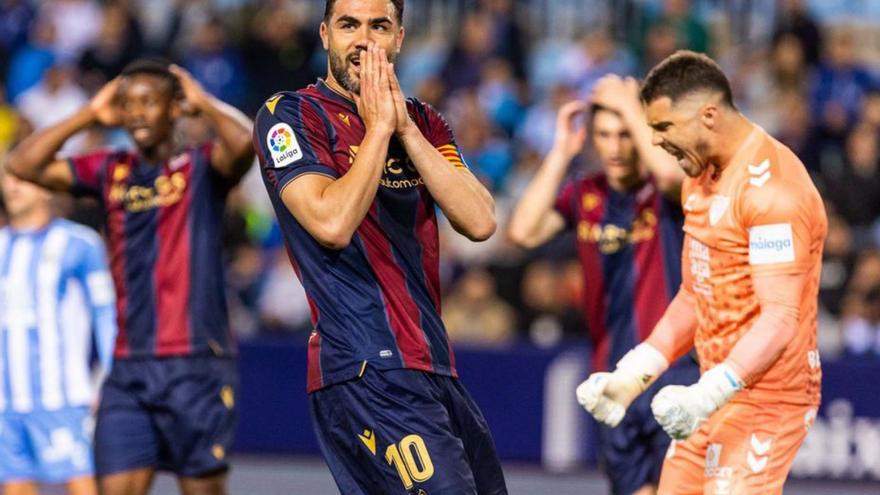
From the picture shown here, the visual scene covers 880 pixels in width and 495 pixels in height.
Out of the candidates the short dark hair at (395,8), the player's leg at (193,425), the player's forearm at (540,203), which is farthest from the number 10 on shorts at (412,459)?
the player's forearm at (540,203)

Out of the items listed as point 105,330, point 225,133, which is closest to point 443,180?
point 225,133

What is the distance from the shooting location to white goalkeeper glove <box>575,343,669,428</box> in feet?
19.6

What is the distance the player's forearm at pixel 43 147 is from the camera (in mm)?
8305

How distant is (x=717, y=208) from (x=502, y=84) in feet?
35.7

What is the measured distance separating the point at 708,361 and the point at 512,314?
8.02 metres

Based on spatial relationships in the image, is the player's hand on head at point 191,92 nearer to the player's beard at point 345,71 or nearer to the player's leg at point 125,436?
the player's leg at point 125,436

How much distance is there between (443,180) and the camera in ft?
17.7

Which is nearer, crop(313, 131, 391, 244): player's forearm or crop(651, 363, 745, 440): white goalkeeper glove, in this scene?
crop(313, 131, 391, 244): player's forearm

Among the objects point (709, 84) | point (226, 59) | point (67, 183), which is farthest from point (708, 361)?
point (226, 59)

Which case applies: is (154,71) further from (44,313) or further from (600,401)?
(600,401)

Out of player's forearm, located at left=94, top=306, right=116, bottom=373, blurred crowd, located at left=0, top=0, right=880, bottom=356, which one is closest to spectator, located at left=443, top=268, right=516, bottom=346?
blurred crowd, located at left=0, top=0, right=880, bottom=356

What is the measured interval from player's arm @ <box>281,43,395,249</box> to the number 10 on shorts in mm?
729

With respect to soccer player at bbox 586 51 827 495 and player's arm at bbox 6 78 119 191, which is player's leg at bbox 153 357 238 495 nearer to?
player's arm at bbox 6 78 119 191

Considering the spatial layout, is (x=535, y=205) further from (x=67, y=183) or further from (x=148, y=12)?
(x=148, y=12)
